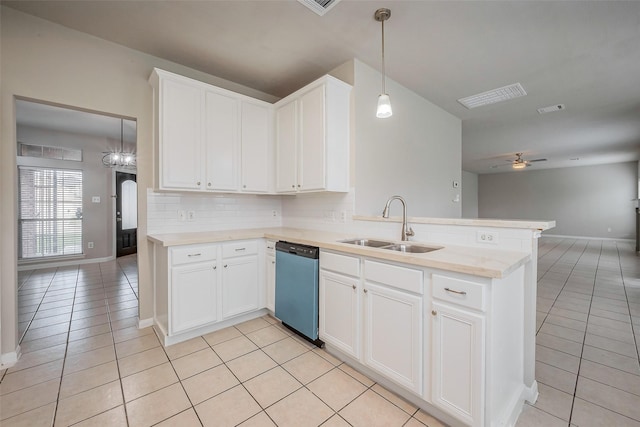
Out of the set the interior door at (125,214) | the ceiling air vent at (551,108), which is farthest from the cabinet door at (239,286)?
the interior door at (125,214)

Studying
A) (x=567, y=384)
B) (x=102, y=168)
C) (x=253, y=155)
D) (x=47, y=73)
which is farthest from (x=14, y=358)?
(x=102, y=168)

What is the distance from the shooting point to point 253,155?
10.3 feet

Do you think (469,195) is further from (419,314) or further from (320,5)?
(419,314)

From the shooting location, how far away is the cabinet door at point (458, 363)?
1.33 metres

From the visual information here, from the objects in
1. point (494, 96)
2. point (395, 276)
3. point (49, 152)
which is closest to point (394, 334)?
point (395, 276)

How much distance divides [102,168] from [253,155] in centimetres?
482

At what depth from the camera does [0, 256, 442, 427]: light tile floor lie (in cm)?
158

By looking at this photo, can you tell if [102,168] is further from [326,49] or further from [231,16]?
[326,49]

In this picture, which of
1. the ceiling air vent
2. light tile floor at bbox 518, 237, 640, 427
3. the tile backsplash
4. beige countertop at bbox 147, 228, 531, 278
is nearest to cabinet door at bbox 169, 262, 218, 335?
beige countertop at bbox 147, 228, 531, 278

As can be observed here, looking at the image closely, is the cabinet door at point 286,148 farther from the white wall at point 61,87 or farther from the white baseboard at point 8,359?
the white baseboard at point 8,359

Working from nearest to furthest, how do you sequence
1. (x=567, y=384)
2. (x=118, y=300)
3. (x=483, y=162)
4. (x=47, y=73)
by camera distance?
1. (x=567, y=384)
2. (x=47, y=73)
3. (x=118, y=300)
4. (x=483, y=162)

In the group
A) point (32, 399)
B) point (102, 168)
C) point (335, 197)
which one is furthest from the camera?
point (102, 168)

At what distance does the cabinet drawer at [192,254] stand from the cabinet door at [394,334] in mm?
1491

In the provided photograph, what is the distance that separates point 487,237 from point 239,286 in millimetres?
2234
